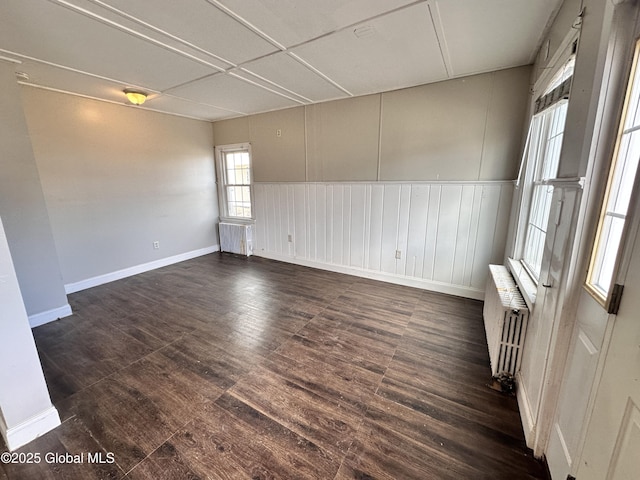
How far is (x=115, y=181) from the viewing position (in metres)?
3.80

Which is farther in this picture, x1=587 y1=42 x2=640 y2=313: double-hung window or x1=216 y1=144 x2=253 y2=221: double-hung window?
x1=216 y1=144 x2=253 y2=221: double-hung window

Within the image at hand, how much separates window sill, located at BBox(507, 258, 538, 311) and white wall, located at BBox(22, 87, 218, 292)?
4.97 metres

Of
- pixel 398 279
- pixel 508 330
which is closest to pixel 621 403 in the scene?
pixel 508 330

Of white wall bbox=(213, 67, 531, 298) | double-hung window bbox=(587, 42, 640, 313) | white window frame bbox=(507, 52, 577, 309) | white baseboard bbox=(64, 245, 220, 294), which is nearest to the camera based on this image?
double-hung window bbox=(587, 42, 640, 313)

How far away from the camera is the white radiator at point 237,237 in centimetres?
500

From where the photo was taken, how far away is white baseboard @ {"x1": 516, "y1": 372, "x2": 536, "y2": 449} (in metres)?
1.40

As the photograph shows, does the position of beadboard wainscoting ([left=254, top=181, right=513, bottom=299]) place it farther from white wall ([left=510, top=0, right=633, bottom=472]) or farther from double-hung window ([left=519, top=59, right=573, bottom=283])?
white wall ([left=510, top=0, right=633, bottom=472])

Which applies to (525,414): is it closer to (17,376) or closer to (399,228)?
(399,228)

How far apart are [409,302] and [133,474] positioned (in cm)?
275

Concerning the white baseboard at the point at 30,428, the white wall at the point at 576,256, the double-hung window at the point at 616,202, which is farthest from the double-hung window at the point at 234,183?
the double-hung window at the point at 616,202

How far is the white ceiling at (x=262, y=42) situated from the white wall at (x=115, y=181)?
450 millimetres

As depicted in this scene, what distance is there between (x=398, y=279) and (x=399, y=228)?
73 centimetres

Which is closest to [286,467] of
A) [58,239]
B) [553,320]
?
[553,320]

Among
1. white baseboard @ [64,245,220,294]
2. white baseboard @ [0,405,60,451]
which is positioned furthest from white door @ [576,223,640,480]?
white baseboard @ [64,245,220,294]
